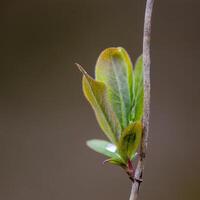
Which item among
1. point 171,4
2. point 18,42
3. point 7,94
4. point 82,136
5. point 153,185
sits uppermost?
point 171,4

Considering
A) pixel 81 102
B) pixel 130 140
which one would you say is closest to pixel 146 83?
pixel 130 140

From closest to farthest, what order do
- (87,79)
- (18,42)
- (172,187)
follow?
(87,79), (172,187), (18,42)

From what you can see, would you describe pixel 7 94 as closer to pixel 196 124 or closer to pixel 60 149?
pixel 60 149

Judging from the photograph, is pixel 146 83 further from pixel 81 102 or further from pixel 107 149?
pixel 81 102

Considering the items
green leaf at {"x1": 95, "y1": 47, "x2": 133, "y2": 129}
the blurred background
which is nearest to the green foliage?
green leaf at {"x1": 95, "y1": 47, "x2": 133, "y2": 129}

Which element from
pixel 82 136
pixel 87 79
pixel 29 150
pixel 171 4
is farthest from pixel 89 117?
pixel 87 79

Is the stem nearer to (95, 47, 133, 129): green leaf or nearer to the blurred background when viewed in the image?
(95, 47, 133, 129): green leaf

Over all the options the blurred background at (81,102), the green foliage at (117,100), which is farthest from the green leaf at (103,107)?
the blurred background at (81,102)

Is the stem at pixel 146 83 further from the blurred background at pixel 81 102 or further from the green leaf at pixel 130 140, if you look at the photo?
the blurred background at pixel 81 102
